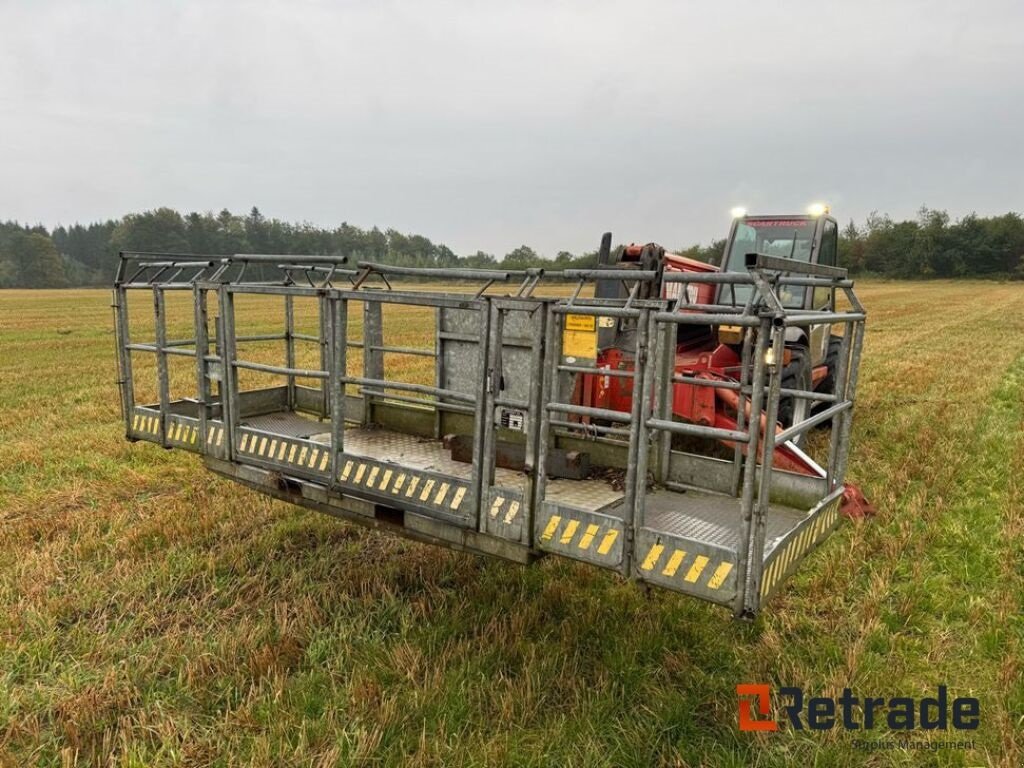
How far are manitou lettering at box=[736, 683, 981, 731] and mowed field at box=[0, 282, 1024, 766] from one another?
0.21 ft

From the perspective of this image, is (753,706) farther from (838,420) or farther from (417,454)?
(417,454)

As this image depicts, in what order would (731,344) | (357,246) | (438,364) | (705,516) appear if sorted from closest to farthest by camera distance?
1. (705,516)
2. (438,364)
3. (731,344)
4. (357,246)

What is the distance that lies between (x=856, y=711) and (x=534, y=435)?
2.06 meters

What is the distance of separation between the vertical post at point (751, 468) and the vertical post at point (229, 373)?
9.96ft

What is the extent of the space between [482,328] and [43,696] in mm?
2767

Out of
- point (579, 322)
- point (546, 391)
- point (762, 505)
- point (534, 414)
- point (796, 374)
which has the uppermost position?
point (579, 322)

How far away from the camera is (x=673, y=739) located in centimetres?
315

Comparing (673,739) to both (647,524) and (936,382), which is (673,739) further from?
(936,382)

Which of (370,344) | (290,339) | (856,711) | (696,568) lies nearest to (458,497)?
(696,568)

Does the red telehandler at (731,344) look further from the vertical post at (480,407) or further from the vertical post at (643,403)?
the vertical post at (480,407)

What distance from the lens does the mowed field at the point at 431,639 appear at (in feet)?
10.1

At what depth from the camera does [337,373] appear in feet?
12.5

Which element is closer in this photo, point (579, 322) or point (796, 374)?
point (579, 322)

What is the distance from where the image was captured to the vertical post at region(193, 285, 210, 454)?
4387mm
